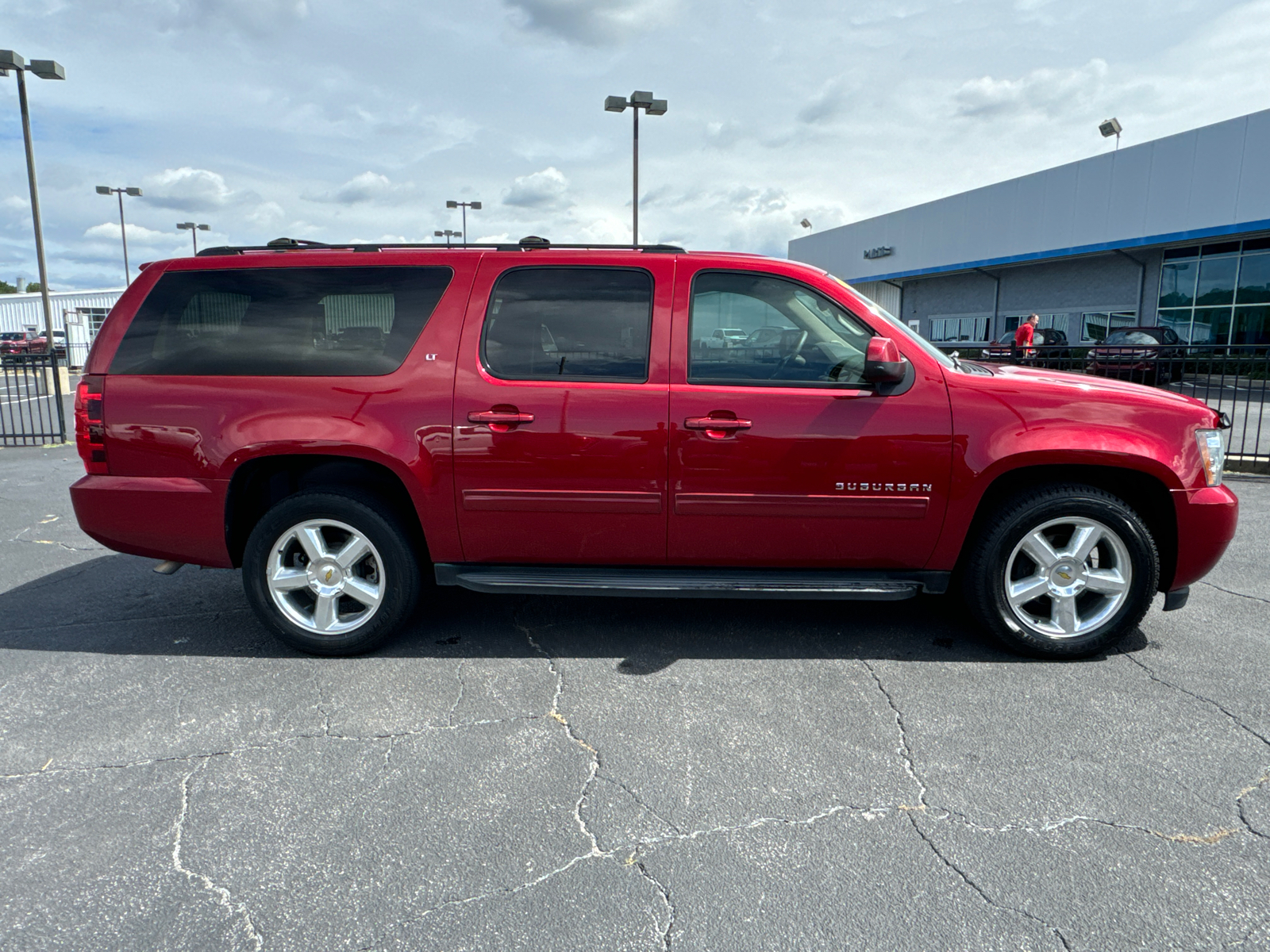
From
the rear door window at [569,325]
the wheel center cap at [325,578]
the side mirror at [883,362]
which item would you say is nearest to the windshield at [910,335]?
the side mirror at [883,362]

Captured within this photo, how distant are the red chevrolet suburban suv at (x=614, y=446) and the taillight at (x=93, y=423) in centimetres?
1

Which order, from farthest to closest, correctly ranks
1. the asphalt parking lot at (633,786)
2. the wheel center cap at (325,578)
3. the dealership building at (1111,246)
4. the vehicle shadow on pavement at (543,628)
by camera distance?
the dealership building at (1111,246) < the vehicle shadow on pavement at (543,628) < the wheel center cap at (325,578) < the asphalt parking lot at (633,786)

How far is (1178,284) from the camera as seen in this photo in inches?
992

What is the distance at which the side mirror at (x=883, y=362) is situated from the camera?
337 cm

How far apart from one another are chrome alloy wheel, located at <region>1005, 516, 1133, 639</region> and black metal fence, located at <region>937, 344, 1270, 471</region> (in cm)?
440

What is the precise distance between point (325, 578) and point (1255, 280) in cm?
2751

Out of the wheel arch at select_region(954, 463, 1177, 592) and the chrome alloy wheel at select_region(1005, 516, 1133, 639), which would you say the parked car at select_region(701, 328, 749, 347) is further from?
the chrome alloy wheel at select_region(1005, 516, 1133, 639)

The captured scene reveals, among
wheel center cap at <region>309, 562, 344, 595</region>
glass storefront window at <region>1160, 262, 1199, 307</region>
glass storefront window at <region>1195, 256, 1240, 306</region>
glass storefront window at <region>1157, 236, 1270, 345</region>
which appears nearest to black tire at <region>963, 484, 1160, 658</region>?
wheel center cap at <region>309, 562, 344, 595</region>

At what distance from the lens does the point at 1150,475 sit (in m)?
3.65

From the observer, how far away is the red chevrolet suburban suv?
3.55 m

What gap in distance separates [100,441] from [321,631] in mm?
1353

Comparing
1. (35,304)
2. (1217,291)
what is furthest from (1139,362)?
(35,304)

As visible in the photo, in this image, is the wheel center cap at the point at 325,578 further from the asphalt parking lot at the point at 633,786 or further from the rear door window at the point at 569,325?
the rear door window at the point at 569,325

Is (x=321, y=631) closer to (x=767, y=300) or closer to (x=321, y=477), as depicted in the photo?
(x=321, y=477)
